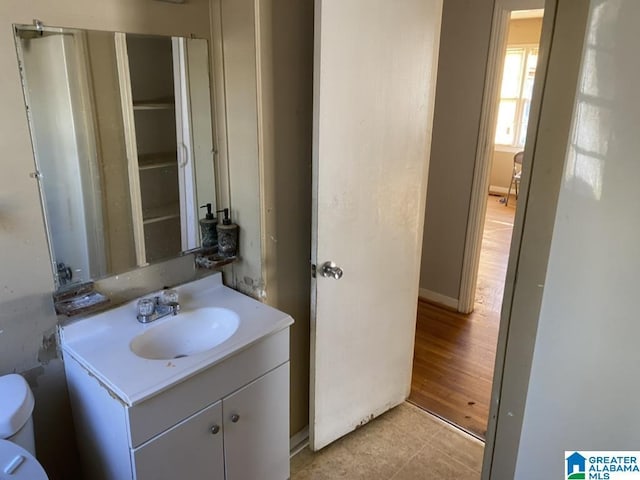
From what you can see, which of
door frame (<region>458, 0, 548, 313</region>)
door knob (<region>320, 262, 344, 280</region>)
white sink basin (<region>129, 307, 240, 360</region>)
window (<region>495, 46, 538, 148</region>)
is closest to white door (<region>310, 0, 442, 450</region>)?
door knob (<region>320, 262, 344, 280</region>)

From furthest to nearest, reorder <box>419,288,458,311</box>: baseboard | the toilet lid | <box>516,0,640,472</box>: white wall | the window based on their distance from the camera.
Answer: the window
<box>419,288,458,311</box>: baseboard
the toilet lid
<box>516,0,640,472</box>: white wall

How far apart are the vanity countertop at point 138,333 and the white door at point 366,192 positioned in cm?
30

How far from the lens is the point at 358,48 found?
160 centimetres

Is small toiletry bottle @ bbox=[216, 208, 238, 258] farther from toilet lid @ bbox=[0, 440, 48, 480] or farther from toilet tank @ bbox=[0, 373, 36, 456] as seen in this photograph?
toilet lid @ bbox=[0, 440, 48, 480]

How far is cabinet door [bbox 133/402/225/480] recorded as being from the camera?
4.19 feet

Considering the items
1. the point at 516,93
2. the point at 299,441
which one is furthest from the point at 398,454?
the point at 516,93

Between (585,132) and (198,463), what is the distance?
134 cm

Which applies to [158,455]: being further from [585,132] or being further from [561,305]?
[585,132]

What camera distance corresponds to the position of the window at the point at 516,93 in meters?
6.29

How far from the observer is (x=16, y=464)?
1.07 meters

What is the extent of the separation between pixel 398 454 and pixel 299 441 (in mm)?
436

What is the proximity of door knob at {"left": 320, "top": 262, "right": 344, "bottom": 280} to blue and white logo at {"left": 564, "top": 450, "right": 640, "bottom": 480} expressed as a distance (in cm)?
97

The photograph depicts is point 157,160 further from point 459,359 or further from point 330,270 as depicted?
point 459,359

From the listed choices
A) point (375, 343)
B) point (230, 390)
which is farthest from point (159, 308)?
point (375, 343)
